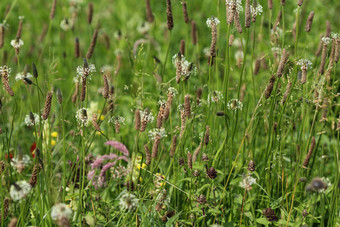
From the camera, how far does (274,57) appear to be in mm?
2469

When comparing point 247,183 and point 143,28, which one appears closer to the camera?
point 247,183

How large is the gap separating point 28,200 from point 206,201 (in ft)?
2.06

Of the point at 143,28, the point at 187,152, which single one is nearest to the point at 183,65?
the point at 187,152

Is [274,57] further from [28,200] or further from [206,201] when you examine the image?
[28,200]

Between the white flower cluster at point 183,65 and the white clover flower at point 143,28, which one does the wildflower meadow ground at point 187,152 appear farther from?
the white clover flower at point 143,28

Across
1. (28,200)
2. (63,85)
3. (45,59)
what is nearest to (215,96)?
(28,200)

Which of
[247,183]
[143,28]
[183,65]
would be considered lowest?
[247,183]

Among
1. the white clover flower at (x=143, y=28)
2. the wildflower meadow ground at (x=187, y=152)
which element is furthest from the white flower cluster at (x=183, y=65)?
the white clover flower at (x=143, y=28)

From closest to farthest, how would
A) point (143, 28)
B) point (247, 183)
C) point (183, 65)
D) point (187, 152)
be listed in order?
point (247, 183)
point (183, 65)
point (187, 152)
point (143, 28)

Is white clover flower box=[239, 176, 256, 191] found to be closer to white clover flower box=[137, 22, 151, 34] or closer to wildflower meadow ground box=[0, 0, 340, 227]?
wildflower meadow ground box=[0, 0, 340, 227]

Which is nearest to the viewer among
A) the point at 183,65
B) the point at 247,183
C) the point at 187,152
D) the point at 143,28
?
the point at 247,183

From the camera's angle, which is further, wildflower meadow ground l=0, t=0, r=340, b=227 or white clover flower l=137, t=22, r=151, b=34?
white clover flower l=137, t=22, r=151, b=34

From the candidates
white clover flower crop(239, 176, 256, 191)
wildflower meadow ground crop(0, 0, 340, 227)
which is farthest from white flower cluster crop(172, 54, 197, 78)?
white clover flower crop(239, 176, 256, 191)

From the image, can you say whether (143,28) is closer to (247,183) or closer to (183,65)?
(183,65)
